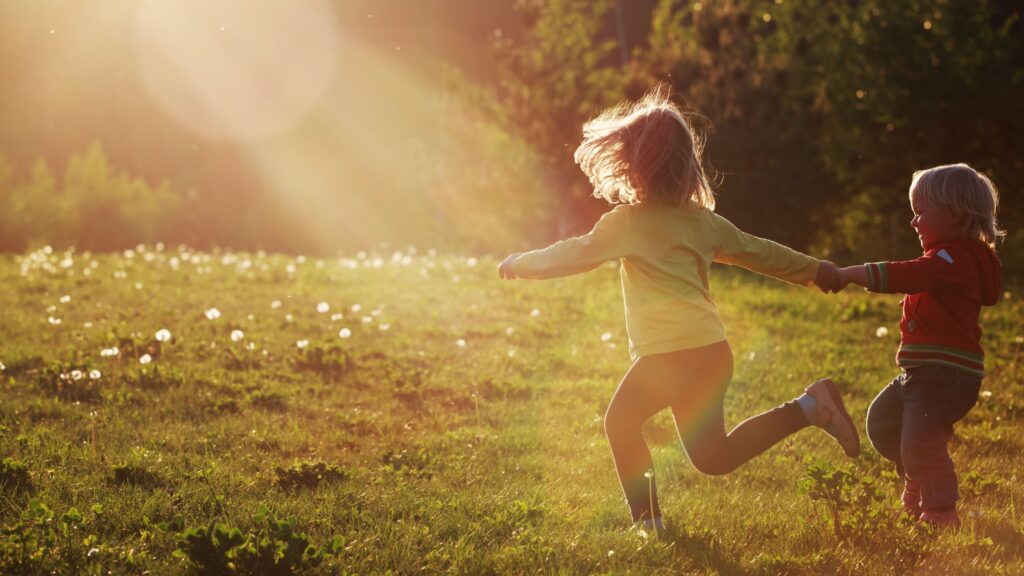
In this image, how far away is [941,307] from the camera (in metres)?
4.36

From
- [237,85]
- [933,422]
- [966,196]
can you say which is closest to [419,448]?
[933,422]

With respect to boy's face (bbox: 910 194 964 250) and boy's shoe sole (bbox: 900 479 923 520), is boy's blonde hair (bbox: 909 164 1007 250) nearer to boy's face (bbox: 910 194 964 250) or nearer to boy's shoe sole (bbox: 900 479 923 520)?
boy's face (bbox: 910 194 964 250)

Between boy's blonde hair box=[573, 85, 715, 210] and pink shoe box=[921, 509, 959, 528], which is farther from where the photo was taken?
pink shoe box=[921, 509, 959, 528]

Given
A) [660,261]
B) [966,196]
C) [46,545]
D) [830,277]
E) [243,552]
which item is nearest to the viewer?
[243,552]

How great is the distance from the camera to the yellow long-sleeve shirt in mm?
4184

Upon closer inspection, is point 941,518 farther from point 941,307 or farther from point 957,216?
point 957,216

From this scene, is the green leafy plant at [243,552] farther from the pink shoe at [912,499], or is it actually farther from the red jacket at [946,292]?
the pink shoe at [912,499]

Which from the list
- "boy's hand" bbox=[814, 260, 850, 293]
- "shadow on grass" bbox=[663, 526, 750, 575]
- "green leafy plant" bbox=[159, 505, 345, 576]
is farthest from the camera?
"boy's hand" bbox=[814, 260, 850, 293]

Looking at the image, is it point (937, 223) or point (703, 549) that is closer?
point (703, 549)

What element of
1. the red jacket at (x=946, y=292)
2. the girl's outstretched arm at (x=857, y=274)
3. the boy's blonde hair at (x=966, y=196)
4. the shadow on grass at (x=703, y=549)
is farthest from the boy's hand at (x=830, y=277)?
the shadow on grass at (x=703, y=549)

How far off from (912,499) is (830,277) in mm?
1283

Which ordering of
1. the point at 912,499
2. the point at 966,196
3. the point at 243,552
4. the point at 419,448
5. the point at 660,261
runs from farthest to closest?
the point at 419,448 < the point at 912,499 < the point at 966,196 < the point at 660,261 < the point at 243,552

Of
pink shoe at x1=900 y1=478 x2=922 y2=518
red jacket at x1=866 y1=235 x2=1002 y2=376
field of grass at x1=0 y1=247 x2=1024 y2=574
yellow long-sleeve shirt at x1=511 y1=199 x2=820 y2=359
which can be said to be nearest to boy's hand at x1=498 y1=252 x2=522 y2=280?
yellow long-sleeve shirt at x1=511 y1=199 x2=820 y2=359

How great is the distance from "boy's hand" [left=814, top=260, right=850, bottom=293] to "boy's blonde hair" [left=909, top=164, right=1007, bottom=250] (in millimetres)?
522
